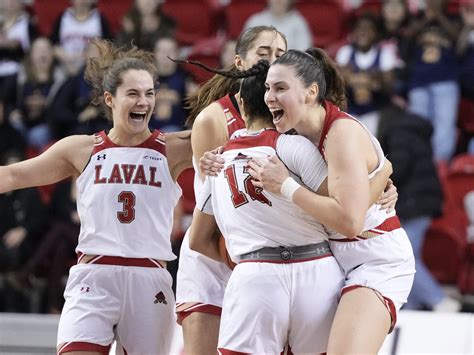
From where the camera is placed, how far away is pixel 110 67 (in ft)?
18.2

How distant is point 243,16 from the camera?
1152cm

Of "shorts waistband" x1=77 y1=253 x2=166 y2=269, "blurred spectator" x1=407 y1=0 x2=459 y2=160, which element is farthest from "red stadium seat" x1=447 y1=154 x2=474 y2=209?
"shorts waistband" x1=77 y1=253 x2=166 y2=269

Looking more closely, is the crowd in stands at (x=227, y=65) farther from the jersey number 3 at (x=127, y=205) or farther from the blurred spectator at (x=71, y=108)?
the jersey number 3 at (x=127, y=205)

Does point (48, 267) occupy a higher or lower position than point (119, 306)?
lower

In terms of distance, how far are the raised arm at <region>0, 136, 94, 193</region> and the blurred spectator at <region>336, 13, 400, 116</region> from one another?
438cm

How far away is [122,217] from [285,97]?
123 centimetres

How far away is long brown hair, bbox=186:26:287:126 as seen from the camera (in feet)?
18.1

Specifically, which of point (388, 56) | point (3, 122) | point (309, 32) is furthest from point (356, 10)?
point (3, 122)

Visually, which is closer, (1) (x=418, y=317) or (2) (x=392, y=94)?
(1) (x=418, y=317)

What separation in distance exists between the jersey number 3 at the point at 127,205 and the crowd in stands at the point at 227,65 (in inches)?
138

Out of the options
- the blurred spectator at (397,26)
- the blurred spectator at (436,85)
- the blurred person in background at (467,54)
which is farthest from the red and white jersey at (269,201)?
the blurred spectator at (397,26)

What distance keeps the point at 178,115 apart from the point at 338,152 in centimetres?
566

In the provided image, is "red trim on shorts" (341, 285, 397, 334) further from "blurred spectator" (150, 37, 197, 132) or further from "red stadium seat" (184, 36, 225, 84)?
"red stadium seat" (184, 36, 225, 84)

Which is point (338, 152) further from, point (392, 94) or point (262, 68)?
point (392, 94)
